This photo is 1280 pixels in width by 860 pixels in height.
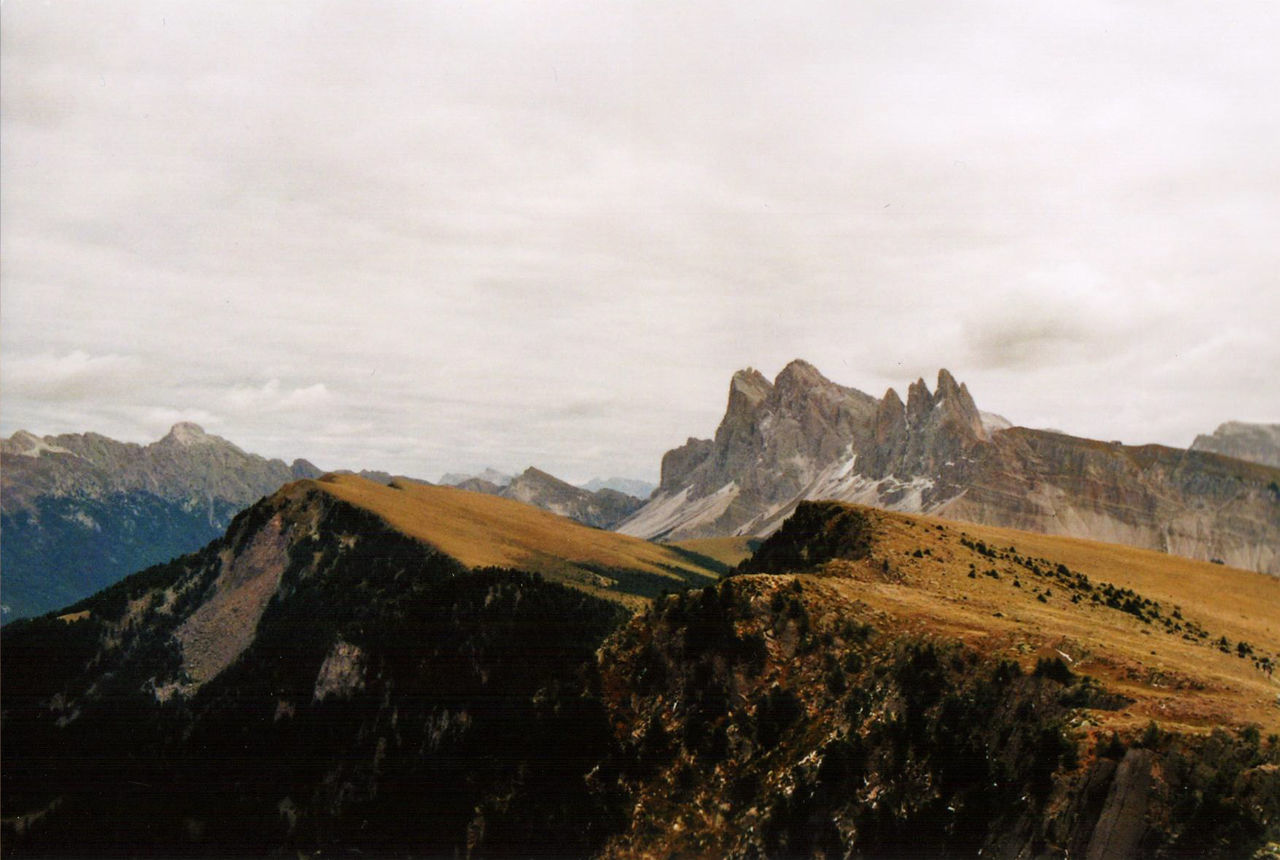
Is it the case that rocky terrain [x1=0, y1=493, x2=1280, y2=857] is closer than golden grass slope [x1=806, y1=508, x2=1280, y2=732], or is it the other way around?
rocky terrain [x1=0, y1=493, x2=1280, y2=857]

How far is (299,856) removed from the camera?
124375mm

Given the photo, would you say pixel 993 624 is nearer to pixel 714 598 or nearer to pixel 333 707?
pixel 714 598

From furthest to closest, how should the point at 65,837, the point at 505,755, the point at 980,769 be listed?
the point at 65,837 → the point at 505,755 → the point at 980,769

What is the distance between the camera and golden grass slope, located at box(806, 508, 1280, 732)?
58.2 meters

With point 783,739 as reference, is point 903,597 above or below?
above

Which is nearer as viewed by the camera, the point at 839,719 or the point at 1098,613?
the point at 839,719

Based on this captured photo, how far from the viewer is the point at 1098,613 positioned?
317 ft

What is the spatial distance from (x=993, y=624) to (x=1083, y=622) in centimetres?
1657

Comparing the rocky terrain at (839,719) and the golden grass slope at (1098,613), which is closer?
the rocky terrain at (839,719)

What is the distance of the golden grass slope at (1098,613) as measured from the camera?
5816 centimetres

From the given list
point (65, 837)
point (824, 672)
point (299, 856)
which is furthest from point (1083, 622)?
point (65, 837)

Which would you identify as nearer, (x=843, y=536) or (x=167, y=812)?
(x=843, y=536)

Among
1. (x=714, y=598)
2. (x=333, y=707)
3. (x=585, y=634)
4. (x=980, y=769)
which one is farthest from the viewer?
(x=333, y=707)

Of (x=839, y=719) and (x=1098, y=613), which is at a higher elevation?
(x=1098, y=613)
